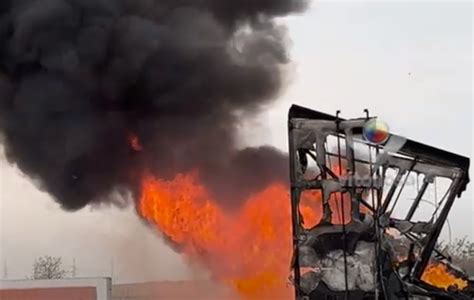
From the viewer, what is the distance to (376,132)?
34.2 feet

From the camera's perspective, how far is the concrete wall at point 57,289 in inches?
1002

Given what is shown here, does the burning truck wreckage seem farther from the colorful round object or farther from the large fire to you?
the colorful round object

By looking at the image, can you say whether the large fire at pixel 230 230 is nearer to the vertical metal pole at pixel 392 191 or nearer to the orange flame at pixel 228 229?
the orange flame at pixel 228 229

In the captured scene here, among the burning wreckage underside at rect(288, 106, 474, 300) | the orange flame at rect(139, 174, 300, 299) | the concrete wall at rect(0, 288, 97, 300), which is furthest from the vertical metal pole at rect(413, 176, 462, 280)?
the concrete wall at rect(0, 288, 97, 300)

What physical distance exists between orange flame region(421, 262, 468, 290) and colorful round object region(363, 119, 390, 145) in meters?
2.36

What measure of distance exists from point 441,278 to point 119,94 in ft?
24.4

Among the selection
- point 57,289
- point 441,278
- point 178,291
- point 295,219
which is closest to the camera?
point 295,219

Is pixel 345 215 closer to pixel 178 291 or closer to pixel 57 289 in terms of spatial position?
pixel 178 291

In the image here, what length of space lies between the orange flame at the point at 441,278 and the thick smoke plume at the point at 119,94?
197 inches

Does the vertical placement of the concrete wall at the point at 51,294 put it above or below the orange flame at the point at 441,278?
below

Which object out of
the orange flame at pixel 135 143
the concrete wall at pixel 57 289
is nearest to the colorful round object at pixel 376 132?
the orange flame at pixel 135 143

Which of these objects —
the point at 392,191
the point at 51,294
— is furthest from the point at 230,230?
the point at 51,294

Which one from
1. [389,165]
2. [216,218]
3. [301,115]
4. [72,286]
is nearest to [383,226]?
[389,165]

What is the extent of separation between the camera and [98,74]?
16.0m
